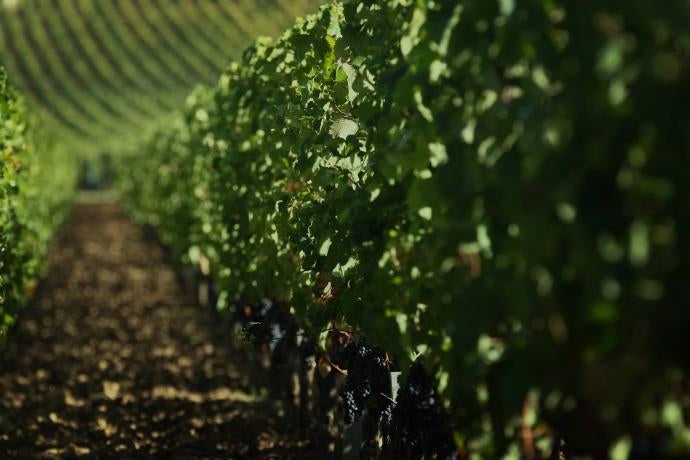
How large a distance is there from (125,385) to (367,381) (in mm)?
3155

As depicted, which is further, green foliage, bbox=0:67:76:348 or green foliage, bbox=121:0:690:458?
green foliage, bbox=0:67:76:348

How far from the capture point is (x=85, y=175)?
131 ft

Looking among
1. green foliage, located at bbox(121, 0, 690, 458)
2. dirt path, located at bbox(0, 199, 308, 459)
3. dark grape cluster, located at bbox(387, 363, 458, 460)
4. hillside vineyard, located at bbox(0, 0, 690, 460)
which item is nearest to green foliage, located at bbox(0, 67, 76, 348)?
hillside vineyard, located at bbox(0, 0, 690, 460)

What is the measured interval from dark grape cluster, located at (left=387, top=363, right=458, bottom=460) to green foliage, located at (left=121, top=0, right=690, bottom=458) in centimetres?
13

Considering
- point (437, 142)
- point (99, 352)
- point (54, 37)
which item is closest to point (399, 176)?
point (437, 142)

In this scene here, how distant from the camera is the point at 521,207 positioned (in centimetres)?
190

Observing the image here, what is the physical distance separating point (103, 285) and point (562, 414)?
971 centimetres

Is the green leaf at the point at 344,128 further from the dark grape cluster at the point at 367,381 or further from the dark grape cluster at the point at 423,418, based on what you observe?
the dark grape cluster at the point at 423,418

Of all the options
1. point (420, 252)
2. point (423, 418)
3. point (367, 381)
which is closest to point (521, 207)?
point (420, 252)

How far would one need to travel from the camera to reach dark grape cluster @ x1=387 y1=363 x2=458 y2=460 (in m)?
2.90

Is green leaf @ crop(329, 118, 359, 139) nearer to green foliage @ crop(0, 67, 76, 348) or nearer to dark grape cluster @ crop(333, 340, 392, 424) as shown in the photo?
dark grape cluster @ crop(333, 340, 392, 424)

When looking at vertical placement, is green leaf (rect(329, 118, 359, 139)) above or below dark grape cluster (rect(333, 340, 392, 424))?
above

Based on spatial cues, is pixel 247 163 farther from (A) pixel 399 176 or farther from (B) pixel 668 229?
(B) pixel 668 229

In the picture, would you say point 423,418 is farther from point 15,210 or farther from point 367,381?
point 15,210
